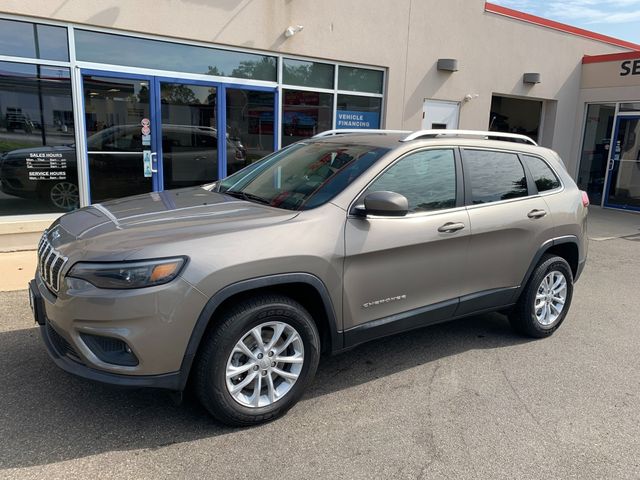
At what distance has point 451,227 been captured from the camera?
12.3 feet

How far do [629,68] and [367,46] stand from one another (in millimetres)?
7403

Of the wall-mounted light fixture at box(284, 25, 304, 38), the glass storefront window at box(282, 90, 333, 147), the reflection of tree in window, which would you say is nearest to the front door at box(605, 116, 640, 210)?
the glass storefront window at box(282, 90, 333, 147)

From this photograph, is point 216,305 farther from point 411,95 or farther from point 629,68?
point 629,68

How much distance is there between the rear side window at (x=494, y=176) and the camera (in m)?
4.03

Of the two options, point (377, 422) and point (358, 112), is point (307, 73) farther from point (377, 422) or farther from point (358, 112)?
point (377, 422)

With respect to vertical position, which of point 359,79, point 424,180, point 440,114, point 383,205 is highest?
point 359,79

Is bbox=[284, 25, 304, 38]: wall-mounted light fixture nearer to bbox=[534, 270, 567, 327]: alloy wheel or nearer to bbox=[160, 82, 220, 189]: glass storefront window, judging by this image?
bbox=[160, 82, 220, 189]: glass storefront window

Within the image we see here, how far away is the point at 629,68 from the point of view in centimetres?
1264

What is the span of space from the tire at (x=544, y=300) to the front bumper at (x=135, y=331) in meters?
3.01

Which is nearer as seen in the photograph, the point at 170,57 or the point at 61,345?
the point at 61,345

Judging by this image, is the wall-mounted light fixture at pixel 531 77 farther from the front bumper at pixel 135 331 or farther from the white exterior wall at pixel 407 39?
the front bumper at pixel 135 331

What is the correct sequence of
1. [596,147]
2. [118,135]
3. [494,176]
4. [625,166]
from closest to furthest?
[494,176] < [118,135] < [625,166] < [596,147]

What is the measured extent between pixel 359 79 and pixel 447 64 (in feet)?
6.86

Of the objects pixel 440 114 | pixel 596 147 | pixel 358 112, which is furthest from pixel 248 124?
pixel 596 147
